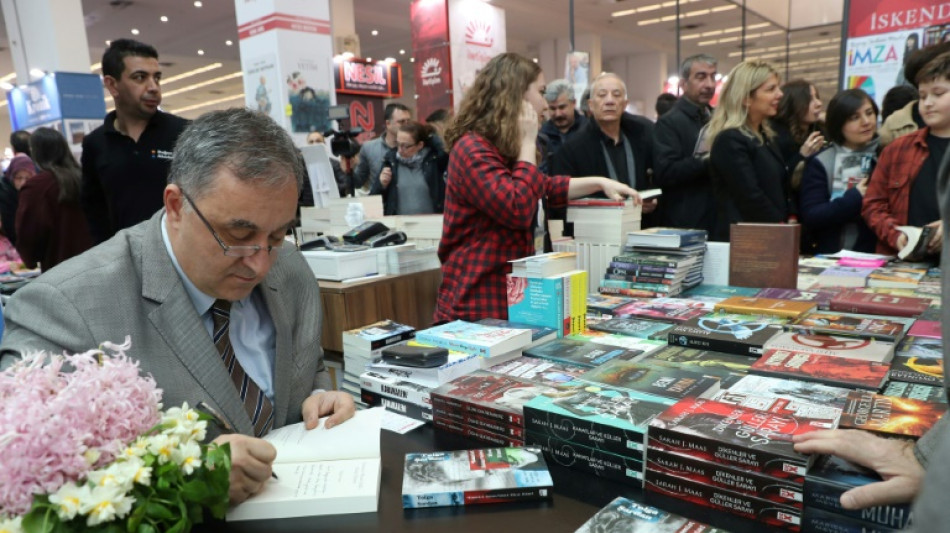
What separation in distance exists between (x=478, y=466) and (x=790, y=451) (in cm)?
49

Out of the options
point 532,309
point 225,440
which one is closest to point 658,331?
point 532,309

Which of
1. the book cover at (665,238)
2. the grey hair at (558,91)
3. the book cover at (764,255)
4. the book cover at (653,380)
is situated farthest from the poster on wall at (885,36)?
the book cover at (653,380)

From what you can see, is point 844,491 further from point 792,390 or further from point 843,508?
point 792,390

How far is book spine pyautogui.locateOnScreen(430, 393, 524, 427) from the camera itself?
112 cm

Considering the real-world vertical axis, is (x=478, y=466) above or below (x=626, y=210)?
below

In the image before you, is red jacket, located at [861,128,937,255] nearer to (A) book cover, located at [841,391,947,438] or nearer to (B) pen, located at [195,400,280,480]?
(A) book cover, located at [841,391,947,438]

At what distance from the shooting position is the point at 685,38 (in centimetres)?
1148

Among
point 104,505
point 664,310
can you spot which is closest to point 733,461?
point 104,505

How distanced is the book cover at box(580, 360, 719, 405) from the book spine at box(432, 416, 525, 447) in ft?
0.74

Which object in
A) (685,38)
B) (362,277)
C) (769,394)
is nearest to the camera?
(769,394)

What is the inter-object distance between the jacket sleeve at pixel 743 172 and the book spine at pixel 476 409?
2070 mm

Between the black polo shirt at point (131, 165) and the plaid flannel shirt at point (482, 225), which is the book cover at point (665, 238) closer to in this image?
the plaid flannel shirt at point (482, 225)

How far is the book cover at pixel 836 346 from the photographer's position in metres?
1.38

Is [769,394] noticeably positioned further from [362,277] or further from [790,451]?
[362,277]
